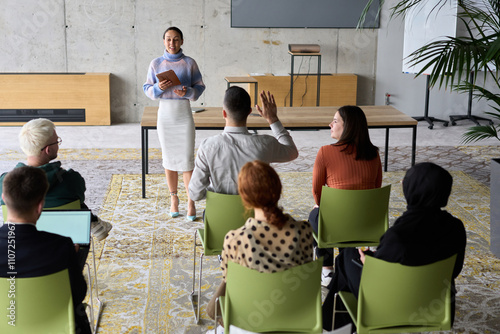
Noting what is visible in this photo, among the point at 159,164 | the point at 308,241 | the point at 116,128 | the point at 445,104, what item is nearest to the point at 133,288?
the point at 308,241

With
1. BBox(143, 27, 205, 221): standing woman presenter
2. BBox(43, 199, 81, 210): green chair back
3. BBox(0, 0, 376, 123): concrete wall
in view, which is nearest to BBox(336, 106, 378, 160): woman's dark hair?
BBox(43, 199, 81, 210): green chair back

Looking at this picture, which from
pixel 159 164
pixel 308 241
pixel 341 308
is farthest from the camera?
pixel 159 164

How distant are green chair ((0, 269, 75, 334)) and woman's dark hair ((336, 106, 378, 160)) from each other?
207cm

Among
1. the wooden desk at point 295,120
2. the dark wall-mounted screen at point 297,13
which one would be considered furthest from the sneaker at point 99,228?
the dark wall-mounted screen at point 297,13

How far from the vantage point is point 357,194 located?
3.72 meters

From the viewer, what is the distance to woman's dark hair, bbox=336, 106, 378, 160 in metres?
4.02

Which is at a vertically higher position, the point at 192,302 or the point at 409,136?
the point at 409,136

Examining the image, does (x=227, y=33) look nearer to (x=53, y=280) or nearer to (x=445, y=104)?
(x=445, y=104)

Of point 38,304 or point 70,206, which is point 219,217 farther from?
point 38,304

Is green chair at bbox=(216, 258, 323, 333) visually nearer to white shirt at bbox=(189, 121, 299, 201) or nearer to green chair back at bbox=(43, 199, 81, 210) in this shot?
green chair back at bbox=(43, 199, 81, 210)

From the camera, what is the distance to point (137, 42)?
995 cm

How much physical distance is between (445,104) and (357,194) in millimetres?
7408

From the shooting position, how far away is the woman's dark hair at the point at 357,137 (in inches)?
158

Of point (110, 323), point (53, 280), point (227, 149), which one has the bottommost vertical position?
point (110, 323)
